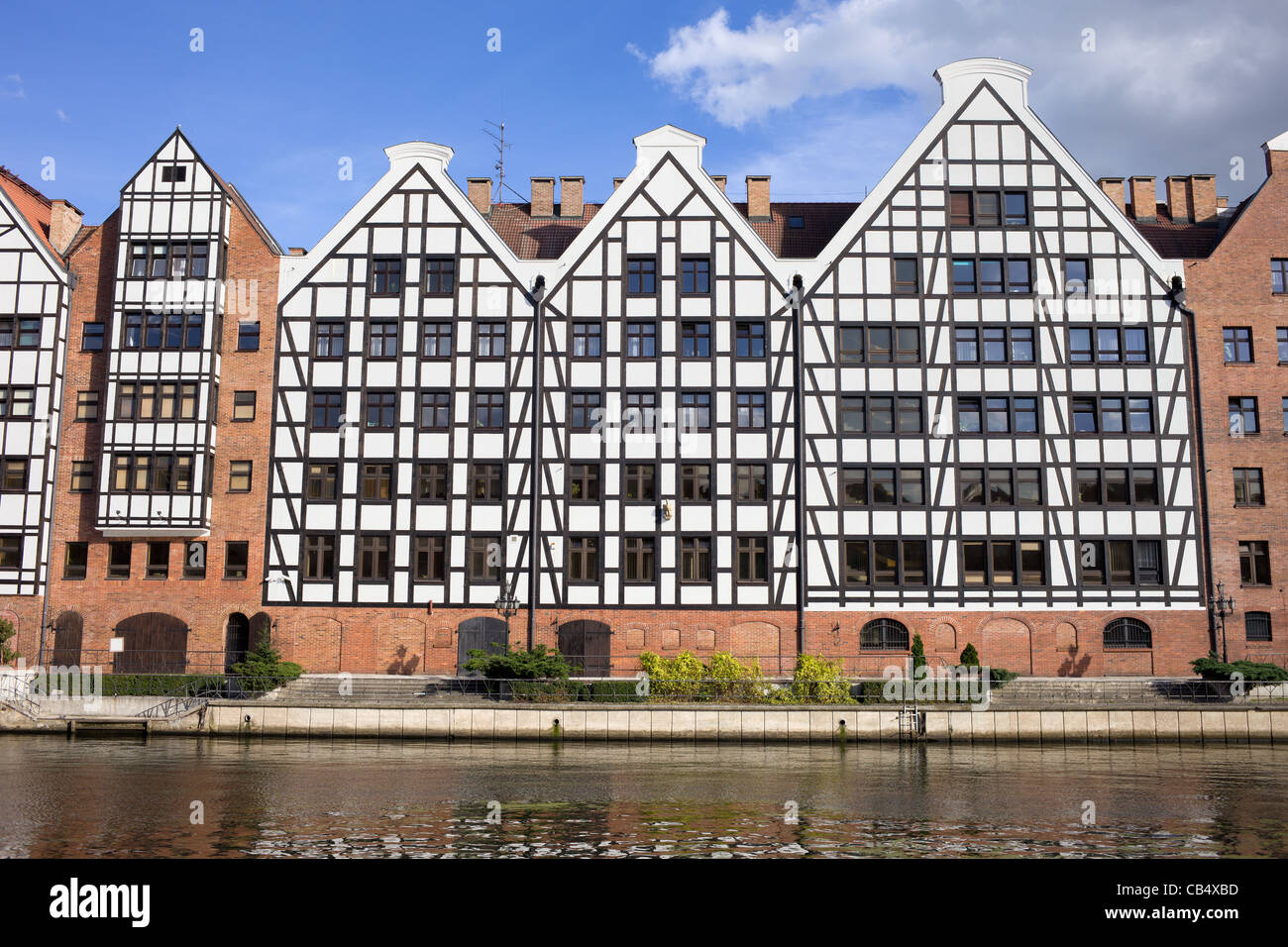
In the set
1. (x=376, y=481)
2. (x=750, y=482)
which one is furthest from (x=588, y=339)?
(x=376, y=481)

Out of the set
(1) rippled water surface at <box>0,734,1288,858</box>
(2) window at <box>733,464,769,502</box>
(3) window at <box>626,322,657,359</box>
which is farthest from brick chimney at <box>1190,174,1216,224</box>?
(1) rippled water surface at <box>0,734,1288,858</box>

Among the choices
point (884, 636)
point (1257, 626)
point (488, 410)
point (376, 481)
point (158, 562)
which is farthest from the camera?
point (488, 410)

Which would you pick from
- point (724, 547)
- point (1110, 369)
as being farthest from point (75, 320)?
point (1110, 369)

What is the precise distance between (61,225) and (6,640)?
58.1 feet

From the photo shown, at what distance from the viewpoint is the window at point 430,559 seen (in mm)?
38500

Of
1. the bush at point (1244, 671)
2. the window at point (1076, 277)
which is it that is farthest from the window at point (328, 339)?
the bush at point (1244, 671)

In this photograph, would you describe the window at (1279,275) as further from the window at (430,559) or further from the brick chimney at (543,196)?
the window at (430,559)

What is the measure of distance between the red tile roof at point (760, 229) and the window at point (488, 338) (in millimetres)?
3786

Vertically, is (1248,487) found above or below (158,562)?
above

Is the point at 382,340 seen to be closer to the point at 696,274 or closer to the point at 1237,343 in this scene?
the point at 696,274

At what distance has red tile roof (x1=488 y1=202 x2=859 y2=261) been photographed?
42.4 meters

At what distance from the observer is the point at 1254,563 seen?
125 ft

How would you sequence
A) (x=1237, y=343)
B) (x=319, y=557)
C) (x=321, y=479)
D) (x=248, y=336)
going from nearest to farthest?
(x=319, y=557) → (x=1237, y=343) → (x=321, y=479) → (x=248, y=336)

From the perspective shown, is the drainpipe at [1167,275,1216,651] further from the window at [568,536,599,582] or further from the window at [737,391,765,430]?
the window at [568,536,599,582]
